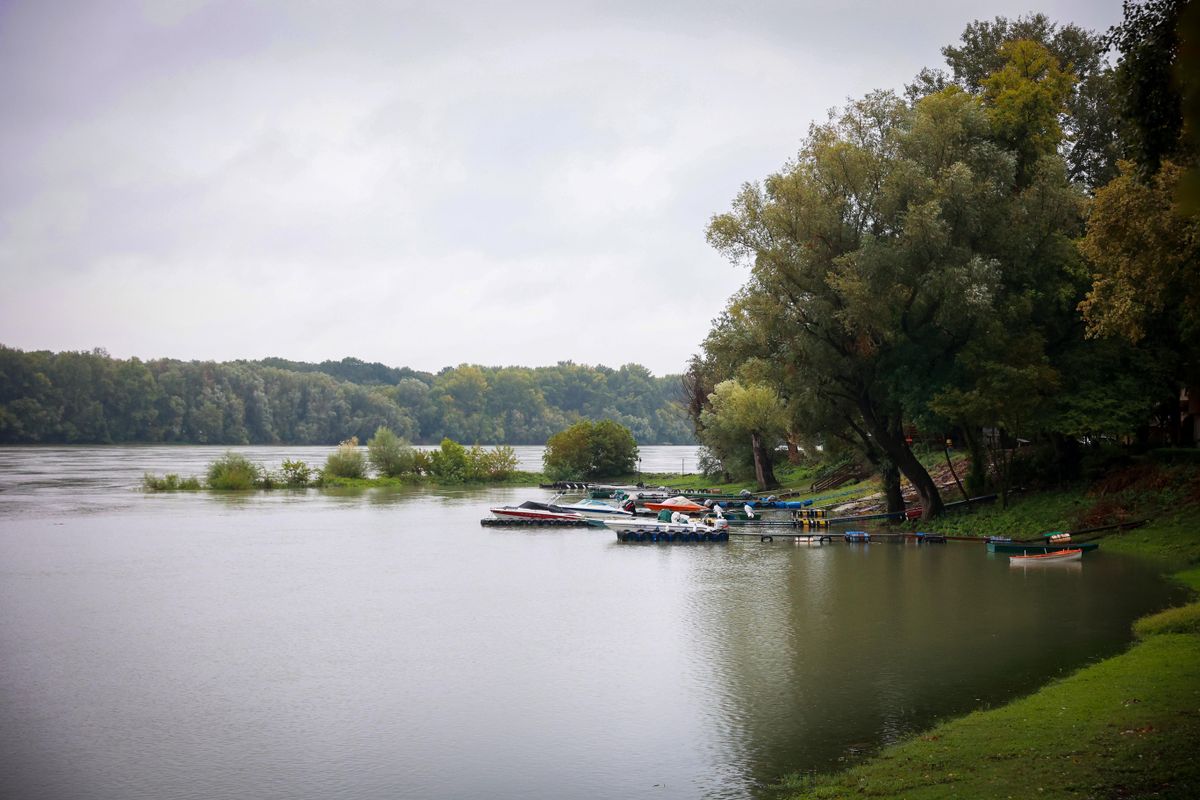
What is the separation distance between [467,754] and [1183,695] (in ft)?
34.5

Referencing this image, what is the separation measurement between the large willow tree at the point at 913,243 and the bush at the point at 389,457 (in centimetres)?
5619

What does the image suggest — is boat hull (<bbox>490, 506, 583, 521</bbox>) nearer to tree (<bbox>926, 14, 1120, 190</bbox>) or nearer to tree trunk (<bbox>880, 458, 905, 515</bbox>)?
tree trunk (<bbox>880, 458, 905, 515</bbox>)

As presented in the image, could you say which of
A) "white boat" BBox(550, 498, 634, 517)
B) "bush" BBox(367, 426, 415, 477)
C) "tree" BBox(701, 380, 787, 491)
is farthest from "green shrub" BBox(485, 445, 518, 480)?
"white boat" BBox(550, 498, 634, 517)

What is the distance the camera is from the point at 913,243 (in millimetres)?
36406

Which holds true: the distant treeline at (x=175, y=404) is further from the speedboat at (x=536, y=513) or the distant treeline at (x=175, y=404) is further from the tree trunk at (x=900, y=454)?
the tree trunk at (x=900, y=454)

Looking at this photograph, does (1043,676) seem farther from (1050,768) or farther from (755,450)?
(755,450)

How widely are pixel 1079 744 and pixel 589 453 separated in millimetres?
78563

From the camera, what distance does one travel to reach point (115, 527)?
165ft

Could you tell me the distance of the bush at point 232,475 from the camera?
78.5 meters

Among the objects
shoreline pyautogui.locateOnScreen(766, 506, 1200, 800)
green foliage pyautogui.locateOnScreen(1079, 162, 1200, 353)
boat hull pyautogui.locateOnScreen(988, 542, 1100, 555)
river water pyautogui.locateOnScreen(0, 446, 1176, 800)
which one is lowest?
river water pyautogui.locateOnScreen(0, 446, 1176, 800)

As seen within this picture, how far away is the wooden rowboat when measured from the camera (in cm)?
3122

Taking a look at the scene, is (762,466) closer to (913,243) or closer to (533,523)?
(533,523)

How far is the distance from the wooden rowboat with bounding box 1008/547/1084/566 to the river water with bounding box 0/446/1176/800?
72 centimetres

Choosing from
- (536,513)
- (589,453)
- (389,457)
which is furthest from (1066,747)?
(389,457)
